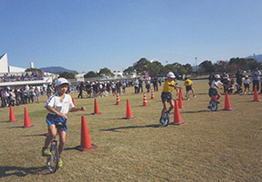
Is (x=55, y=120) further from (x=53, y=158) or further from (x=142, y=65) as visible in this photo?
(x=142, y=65)

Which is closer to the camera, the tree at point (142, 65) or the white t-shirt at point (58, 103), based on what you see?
the white t-shirt at point (58, 103)

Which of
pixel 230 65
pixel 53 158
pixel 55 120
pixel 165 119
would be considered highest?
pixel 230 65

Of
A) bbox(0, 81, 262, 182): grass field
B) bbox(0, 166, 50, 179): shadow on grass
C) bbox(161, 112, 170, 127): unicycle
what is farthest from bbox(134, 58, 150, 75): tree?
bbox(0, 166, 50, 179): shadow on grass

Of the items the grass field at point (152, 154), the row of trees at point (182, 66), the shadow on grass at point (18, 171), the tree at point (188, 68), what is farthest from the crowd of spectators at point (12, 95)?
the tree at point (188, 68)

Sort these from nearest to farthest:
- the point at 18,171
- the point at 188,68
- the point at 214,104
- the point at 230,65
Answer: the point at 18,171 < the point at 214,104 < the point at 230,65 < the point at 188,68

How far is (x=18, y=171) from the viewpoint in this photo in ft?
14.9

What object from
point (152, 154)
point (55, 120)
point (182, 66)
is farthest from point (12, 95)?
point (182, 66)

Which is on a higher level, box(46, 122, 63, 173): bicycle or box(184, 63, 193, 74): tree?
box(184, 63, 193, 74): tree

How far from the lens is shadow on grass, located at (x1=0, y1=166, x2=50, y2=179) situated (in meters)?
4.41

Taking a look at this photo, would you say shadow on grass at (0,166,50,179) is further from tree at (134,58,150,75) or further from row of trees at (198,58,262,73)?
tree at (134,58,150,75)

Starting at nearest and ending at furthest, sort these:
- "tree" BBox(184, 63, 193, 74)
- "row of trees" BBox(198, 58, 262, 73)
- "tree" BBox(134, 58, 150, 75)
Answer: "row of trees" BBox(198, 58, 262, 73)
"tree" BBox(134, 58, 150, 75)
"tree" BBox(184, 63, 193, 74)

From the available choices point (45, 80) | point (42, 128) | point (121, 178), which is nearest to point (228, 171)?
point (121, 178)

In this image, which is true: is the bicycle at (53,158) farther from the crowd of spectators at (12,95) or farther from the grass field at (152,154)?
the crowd of spectators at (12,95)

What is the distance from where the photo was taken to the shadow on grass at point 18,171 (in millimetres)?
4406
